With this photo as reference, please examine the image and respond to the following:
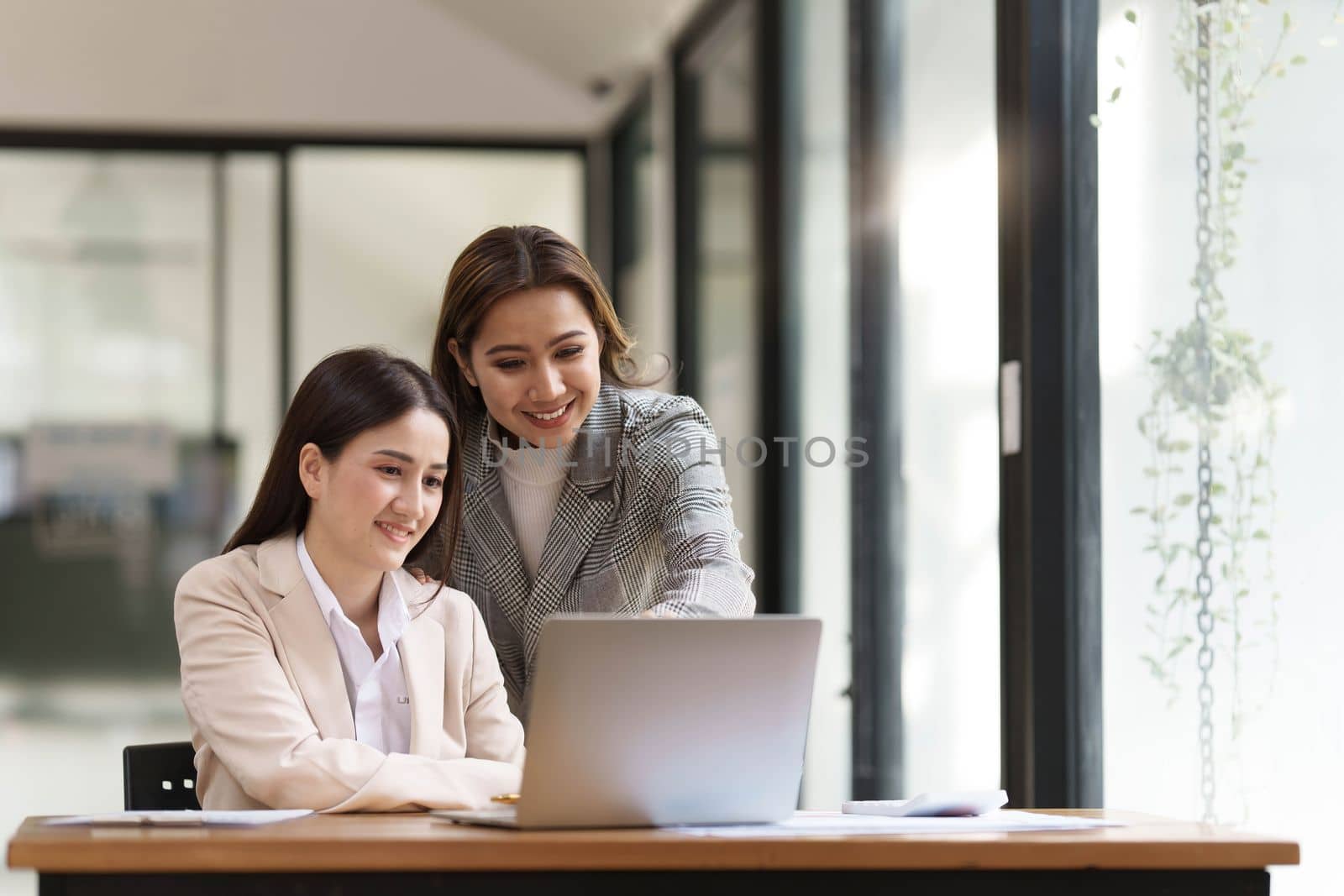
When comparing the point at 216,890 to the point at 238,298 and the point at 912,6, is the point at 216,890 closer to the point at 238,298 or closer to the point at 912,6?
the point at 912,6

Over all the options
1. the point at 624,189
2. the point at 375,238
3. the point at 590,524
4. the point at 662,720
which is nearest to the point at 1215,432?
the point at 590,524

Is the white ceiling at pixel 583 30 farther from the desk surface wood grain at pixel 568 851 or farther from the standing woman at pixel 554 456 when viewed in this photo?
the desk surface wood grain at pixel 568 851

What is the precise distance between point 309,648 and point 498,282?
21.4 inches

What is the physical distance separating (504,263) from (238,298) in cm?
359

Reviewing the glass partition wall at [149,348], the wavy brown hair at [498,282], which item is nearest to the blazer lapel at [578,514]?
the wavy brown hair at [498,282]

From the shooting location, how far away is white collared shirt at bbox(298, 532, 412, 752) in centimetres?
178

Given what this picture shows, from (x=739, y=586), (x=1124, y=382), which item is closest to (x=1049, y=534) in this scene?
(x=1124, y=382)

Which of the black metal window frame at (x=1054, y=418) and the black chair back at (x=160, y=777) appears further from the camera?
the black metal window frame at (x=1054, y=418)

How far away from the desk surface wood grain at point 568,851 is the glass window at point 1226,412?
0.64 meters

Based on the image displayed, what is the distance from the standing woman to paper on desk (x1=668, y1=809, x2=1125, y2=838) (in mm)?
542

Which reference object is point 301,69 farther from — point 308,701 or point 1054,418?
point 308,701

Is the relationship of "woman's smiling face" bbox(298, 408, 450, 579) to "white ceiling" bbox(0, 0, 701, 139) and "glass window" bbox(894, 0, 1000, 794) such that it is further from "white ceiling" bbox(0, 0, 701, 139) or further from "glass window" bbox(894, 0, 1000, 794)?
"white ceiling" bbox(0, 0, 701, 139)

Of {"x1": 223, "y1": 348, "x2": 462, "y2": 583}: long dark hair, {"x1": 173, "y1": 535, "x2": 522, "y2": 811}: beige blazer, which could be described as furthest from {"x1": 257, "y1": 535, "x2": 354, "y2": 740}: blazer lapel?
{"x1": 223, "y1": 348, "x2": 462, "y2": 583}: long dark hair

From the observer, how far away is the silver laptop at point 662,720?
1.33 metres
